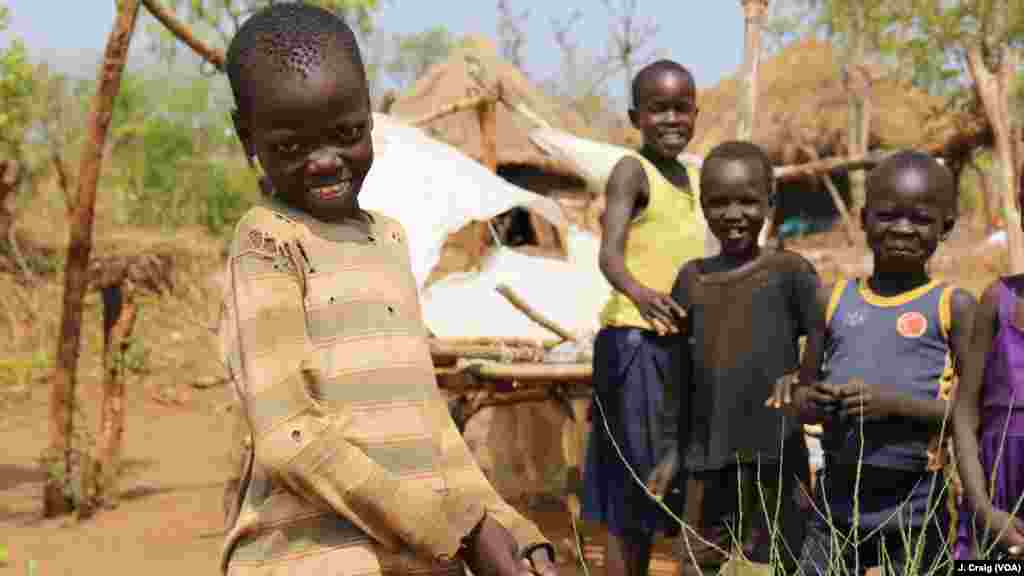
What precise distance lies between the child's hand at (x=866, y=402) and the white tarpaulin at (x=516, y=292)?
2844 mm

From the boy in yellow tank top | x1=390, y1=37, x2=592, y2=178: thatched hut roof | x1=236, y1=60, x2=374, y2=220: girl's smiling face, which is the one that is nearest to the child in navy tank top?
the boy in yellow tank top

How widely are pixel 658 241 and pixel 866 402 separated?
1.00 metres

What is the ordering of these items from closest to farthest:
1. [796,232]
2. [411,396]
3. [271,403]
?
[271,403] → [411,396] → [796,232]

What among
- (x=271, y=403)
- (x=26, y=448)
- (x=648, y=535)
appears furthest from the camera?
(x=26, y=448)

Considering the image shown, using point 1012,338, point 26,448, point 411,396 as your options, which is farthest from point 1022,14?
point 411,396

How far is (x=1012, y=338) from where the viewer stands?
7.84ft

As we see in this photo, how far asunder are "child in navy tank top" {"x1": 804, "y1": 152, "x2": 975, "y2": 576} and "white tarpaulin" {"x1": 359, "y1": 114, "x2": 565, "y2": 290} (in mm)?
3395

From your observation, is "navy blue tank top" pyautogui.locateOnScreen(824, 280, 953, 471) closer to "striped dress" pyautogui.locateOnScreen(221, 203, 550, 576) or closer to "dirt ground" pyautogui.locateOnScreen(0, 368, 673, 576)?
"striped dress" pyautogui.locateOnScreen(221, 203, 550, 576)

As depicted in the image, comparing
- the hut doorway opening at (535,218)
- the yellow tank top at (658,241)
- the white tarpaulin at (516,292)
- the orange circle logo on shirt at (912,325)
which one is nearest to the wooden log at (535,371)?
the white tarpaulin at (516,292)

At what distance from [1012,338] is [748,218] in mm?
766

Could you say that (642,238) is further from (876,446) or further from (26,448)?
(26,448)

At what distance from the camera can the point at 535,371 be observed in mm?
4410

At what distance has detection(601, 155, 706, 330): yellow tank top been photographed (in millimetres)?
3316

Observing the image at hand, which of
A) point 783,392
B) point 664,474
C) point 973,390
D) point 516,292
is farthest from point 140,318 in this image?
point 973,390
